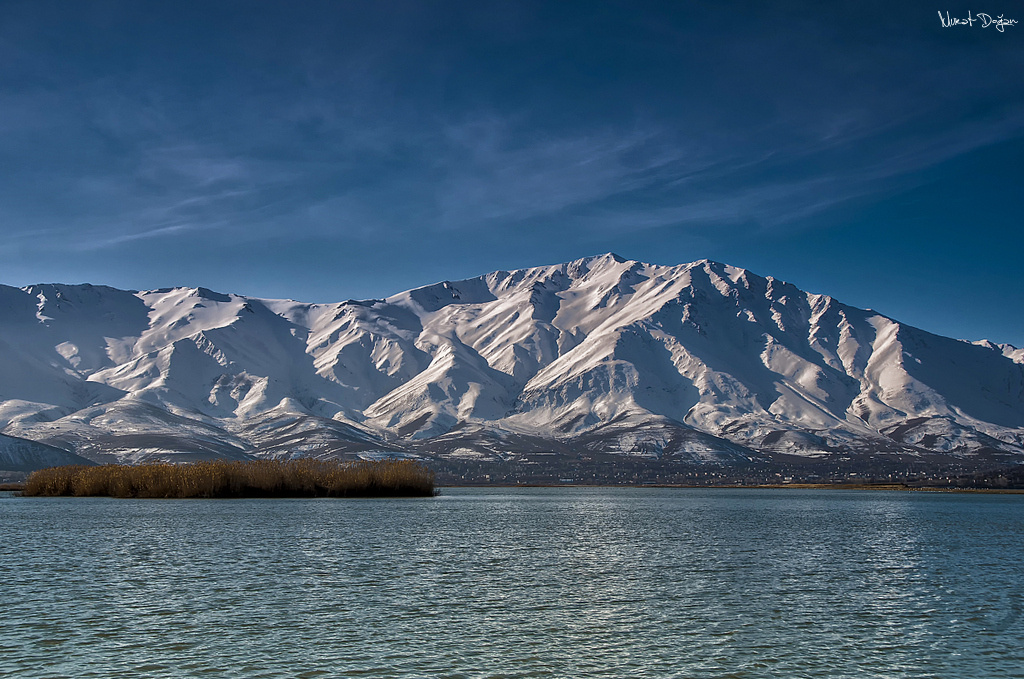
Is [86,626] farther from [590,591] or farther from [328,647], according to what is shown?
[590,591]

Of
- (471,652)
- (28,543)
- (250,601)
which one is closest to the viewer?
(471,652)

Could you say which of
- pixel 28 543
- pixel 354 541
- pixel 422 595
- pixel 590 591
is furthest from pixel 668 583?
pixel 28 543

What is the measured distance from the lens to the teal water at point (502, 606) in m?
39.9

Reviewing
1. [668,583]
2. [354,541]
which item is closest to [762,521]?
[354,541]

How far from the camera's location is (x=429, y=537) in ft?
352

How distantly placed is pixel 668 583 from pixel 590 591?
7.23 meters

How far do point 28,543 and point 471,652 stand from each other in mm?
72686

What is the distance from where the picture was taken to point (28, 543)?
95625mm

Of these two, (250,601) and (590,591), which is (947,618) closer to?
(590,591)

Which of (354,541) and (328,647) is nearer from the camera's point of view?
(328,647)

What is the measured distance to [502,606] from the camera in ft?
181

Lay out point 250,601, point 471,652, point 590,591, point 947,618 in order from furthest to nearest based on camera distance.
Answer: point 590,591, point 250,601, point 947,618, point 471,652

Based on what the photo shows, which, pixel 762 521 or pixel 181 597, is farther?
pixel 762 521

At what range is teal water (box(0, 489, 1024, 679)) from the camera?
39938 millimetres
